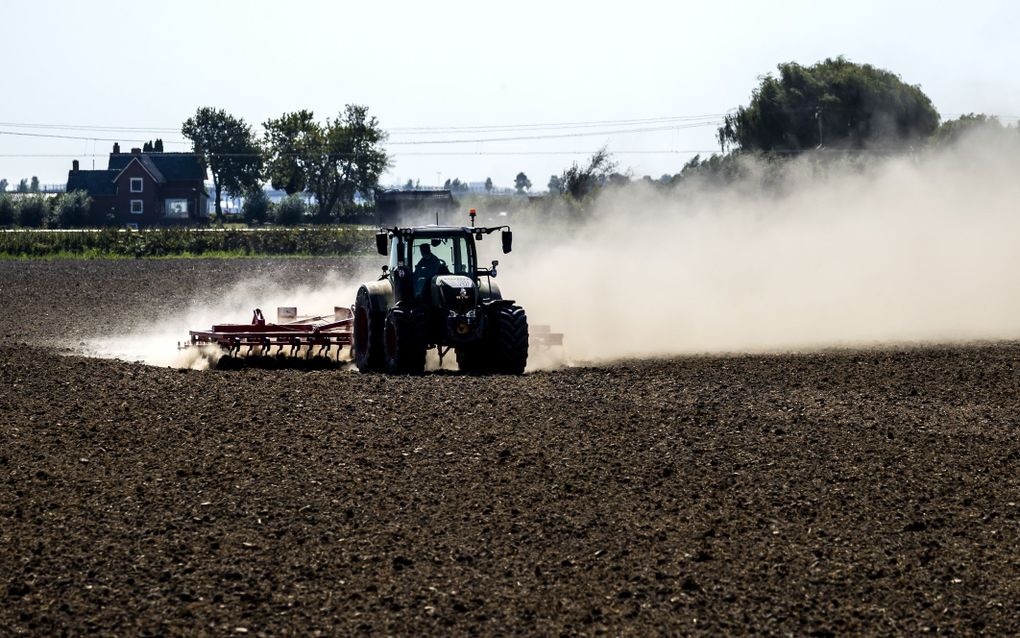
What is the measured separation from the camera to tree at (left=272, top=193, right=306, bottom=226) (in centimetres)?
12262

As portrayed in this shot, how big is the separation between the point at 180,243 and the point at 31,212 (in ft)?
146

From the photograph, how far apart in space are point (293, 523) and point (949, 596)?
548 cm

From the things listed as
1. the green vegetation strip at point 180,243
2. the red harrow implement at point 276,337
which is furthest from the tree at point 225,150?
the red harrow implement at point 276,337

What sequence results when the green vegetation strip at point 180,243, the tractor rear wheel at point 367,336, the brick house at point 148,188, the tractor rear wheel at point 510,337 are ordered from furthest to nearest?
1. the brick house at point 148,188
2. the green vegetation strip at point 180,243
3. the tractor rear wheel at point 367,336
4. the tractor rear wheel at point 510,337

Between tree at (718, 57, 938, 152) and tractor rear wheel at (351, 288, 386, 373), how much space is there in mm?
66706

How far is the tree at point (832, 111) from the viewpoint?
86938 millimetres

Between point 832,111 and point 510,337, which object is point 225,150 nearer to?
point 832,111

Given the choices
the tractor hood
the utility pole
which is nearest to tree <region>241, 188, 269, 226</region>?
the utility pole

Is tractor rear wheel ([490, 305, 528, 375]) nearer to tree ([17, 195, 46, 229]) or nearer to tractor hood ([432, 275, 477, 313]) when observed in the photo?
tractor hood ([432, 275, 477, 313])

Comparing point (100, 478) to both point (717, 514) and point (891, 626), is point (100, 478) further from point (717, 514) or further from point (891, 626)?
point (891, 626)

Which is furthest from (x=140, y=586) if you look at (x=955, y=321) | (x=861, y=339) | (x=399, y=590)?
(x=955, y=321)

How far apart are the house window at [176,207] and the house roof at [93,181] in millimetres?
5718

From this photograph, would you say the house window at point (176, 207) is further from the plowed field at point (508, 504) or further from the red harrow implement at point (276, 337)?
the plowed field at point (508, 504)

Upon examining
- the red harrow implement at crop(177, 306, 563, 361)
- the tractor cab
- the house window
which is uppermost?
the house window
